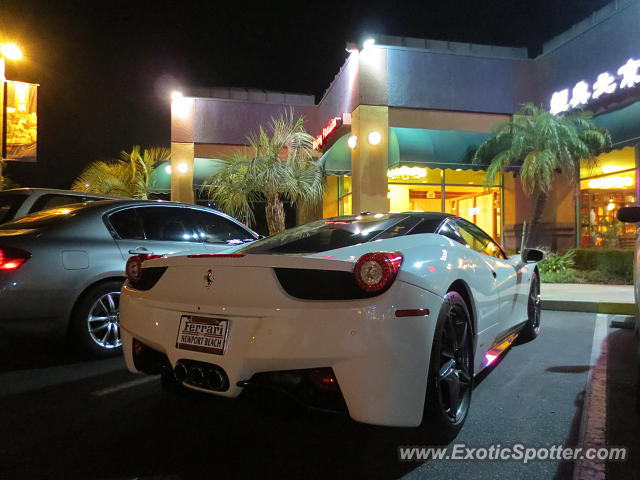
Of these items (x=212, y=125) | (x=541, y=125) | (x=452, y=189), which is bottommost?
(x=452, y=189)

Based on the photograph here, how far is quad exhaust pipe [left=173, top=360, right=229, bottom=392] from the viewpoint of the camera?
8.03 feet

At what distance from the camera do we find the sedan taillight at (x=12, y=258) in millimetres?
3869

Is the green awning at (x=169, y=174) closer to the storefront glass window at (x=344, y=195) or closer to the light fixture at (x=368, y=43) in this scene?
the storefront glass window at (x=344, y=195)

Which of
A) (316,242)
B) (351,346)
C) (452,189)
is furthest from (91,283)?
(452,189)

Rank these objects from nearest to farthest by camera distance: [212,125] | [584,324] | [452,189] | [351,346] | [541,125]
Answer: [351,346] → [584,324] → [541,125] → [452,189] → [212,125]

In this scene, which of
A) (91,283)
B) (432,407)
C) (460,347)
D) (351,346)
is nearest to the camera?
(351,346)

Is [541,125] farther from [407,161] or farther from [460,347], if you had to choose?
[460,347]

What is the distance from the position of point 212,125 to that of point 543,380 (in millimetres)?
16090

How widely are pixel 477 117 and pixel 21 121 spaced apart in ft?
A: 38.2

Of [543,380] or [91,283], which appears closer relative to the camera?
[543,380]

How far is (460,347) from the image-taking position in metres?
2.96

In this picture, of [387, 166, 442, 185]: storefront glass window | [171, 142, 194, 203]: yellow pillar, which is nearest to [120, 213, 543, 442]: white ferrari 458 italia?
[387, 166, 442, 185]: storefront glass window

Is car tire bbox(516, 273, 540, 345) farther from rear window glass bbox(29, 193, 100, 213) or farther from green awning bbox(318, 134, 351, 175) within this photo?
green awning bbox(318, 134, 351, 175)

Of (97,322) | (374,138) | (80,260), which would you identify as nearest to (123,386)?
(97,322)
